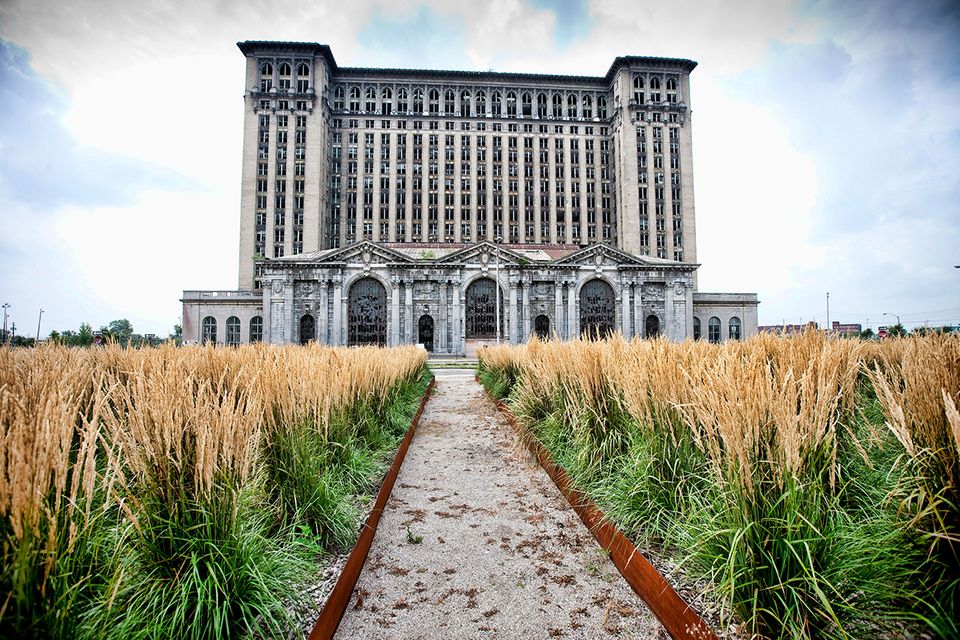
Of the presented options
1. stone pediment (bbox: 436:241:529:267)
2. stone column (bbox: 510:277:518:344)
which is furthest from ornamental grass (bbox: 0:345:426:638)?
stone pediment (bbox: 436:241:529:267)

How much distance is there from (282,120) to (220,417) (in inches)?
2658

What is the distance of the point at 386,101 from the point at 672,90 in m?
42.9

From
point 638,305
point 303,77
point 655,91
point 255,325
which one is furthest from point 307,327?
point 655,91

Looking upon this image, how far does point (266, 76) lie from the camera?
59531 millimetres

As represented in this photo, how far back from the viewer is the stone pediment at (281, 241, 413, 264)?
40531mm

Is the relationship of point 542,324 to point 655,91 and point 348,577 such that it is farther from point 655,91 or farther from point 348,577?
point 655,91

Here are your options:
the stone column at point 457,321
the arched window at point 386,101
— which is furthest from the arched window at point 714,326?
the arched window at point 386,101

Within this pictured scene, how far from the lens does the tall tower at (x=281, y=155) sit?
56.7 metres

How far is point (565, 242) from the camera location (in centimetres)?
6550

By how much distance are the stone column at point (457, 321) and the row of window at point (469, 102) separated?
37702mm

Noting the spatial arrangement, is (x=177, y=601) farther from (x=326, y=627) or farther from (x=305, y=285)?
(x=305, y=285)

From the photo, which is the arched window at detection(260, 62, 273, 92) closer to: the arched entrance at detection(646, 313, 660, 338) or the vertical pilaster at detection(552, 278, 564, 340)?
the vertical pilaster at detection(552, 278, 564, 340)

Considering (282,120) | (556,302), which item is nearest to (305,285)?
(556,302)

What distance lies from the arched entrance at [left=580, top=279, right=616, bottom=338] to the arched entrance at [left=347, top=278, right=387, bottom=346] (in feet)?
64.2
